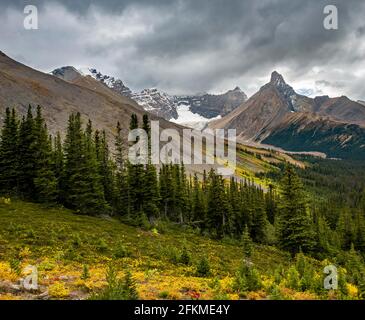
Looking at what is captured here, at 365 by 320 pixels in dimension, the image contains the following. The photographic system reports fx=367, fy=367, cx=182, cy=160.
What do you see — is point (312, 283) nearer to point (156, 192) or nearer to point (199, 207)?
point (156, 192)

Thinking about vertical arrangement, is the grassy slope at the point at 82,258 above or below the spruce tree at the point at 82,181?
below

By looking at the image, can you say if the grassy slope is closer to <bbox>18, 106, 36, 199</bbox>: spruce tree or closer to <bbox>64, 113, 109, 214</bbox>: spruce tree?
<bbox>64, 113, 109, 214</bbox>: spruce tree

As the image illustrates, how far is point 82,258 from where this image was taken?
25.5 meters

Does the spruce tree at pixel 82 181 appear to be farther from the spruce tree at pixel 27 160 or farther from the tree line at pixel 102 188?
the spruce tree at pixel 27 160

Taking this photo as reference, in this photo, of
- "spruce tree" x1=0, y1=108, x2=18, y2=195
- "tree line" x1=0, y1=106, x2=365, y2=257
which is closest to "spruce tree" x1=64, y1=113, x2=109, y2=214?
"tree line" x1=0, y1=106, x2=365, y2=257

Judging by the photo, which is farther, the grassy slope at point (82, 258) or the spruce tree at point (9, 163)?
the spruce tree at point (9, 163)

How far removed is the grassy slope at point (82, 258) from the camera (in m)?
17.7

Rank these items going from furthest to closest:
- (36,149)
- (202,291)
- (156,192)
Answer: (156,192) → (36,149) → (202,291)

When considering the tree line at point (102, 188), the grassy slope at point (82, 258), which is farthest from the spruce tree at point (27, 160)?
the grassy slope at point (82, 258)

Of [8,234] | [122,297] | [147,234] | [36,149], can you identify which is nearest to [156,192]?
[147,234]

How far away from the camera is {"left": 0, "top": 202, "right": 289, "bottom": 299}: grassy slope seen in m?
17.7

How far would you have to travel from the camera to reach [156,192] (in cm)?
6094

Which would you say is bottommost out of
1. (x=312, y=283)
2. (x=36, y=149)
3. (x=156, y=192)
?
(x=312, y=283)
